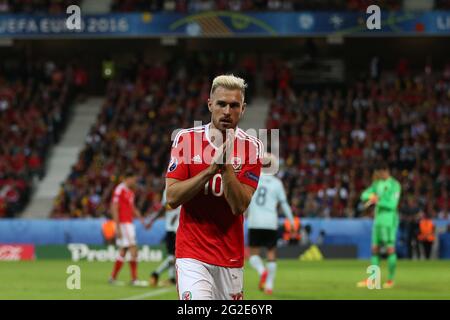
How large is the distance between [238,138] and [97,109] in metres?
35.5

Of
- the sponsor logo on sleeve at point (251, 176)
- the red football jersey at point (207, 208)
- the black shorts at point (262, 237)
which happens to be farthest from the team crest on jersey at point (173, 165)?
the black shorts at point (262, 237)

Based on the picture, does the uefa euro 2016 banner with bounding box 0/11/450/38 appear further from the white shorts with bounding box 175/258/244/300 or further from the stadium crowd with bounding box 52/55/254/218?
the white shorts with bounding box 175/258/244/300

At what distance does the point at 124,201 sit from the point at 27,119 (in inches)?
783

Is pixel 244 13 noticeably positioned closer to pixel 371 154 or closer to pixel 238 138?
pixel 371 154

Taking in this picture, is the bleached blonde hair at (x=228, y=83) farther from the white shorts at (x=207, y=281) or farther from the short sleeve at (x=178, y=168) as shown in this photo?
the white shorts at (x=207, y=281)

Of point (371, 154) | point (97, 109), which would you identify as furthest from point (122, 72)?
point (371, 154)

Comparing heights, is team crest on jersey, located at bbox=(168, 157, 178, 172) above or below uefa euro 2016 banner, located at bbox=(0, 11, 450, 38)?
below

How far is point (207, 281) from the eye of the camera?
21.7 ft

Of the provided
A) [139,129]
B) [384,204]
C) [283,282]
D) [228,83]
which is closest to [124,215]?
[283,282]

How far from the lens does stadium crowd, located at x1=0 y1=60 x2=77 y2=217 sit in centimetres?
3466

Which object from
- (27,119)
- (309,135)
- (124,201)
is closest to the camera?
(124,201)

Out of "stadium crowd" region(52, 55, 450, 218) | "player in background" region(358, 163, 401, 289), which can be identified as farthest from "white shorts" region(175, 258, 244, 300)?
"stadium crowd" region(52, 55, 450, 218)

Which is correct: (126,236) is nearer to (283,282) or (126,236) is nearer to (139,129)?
(283,282)

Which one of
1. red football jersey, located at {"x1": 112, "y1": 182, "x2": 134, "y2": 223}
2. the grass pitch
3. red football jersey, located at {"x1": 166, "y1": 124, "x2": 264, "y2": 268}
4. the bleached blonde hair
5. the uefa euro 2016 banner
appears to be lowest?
the grass pitch
